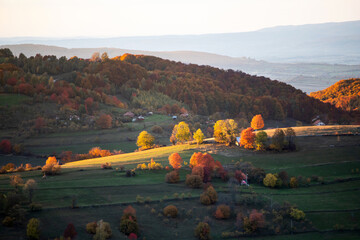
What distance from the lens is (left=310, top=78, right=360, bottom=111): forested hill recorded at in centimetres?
13400

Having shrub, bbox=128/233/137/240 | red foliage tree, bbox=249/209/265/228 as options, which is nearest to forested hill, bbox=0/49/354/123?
shrub, bbox=128/233/137/240

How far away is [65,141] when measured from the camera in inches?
3509

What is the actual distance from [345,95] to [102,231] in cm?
14404

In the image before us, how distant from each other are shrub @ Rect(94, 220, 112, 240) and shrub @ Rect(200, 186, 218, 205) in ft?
42.7

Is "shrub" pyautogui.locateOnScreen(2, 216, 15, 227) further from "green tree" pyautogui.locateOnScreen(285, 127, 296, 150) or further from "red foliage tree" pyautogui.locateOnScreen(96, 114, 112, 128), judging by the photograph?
"red foliage tree" pyautogui.locateOnScreen(96, 114, 112, 128)

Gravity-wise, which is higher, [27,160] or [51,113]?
[51,113]

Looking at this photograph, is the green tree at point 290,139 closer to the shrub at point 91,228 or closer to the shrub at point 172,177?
the shrub at point 172,177

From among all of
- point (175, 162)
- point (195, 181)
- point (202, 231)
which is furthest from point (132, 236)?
point (175, 162)

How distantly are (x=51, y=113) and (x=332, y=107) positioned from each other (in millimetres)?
102095

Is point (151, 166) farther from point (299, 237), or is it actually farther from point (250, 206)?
point (299, 237)

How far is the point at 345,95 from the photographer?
15138 cm

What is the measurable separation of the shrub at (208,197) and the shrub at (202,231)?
6.36m

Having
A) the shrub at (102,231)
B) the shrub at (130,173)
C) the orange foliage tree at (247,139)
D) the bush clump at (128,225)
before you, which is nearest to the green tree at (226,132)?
the orange foliage tree at (247,139)

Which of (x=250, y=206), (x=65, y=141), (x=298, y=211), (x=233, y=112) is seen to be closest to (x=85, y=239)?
(x=250, y=206)
